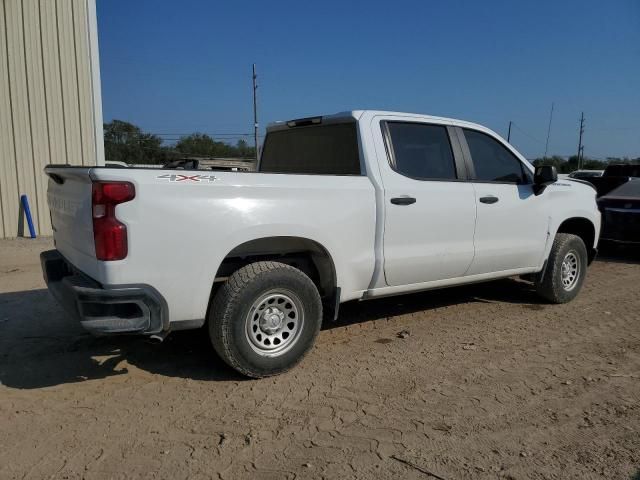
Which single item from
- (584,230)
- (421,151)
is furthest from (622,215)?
(421,151)

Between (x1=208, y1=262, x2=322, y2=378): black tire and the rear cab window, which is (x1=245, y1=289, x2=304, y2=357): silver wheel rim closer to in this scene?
(x1=208, y1=262, x2=322, y2=378): black tire

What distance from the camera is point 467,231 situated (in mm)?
4852

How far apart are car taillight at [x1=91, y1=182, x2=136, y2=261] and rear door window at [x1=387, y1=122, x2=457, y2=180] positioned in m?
2.25

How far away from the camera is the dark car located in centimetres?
897

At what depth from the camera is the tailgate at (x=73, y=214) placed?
10.6 feet

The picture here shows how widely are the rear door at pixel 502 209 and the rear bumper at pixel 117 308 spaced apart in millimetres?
3084

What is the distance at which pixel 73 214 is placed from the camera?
3.56 metres

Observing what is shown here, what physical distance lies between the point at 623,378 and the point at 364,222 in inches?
90.2

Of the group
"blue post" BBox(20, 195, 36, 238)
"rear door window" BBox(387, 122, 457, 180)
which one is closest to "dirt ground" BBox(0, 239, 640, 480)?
"rear door window" BBox(387, 122, 457, 180)

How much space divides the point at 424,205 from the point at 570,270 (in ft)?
8.70

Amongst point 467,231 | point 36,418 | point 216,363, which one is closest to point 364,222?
point 467,231

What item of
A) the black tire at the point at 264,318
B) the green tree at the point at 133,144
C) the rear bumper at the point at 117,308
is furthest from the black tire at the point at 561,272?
the green tree at the point at 133,144

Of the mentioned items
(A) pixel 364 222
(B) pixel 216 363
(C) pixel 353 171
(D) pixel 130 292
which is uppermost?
(C) pixel 353 171

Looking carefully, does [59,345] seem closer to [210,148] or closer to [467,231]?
[467,231]
